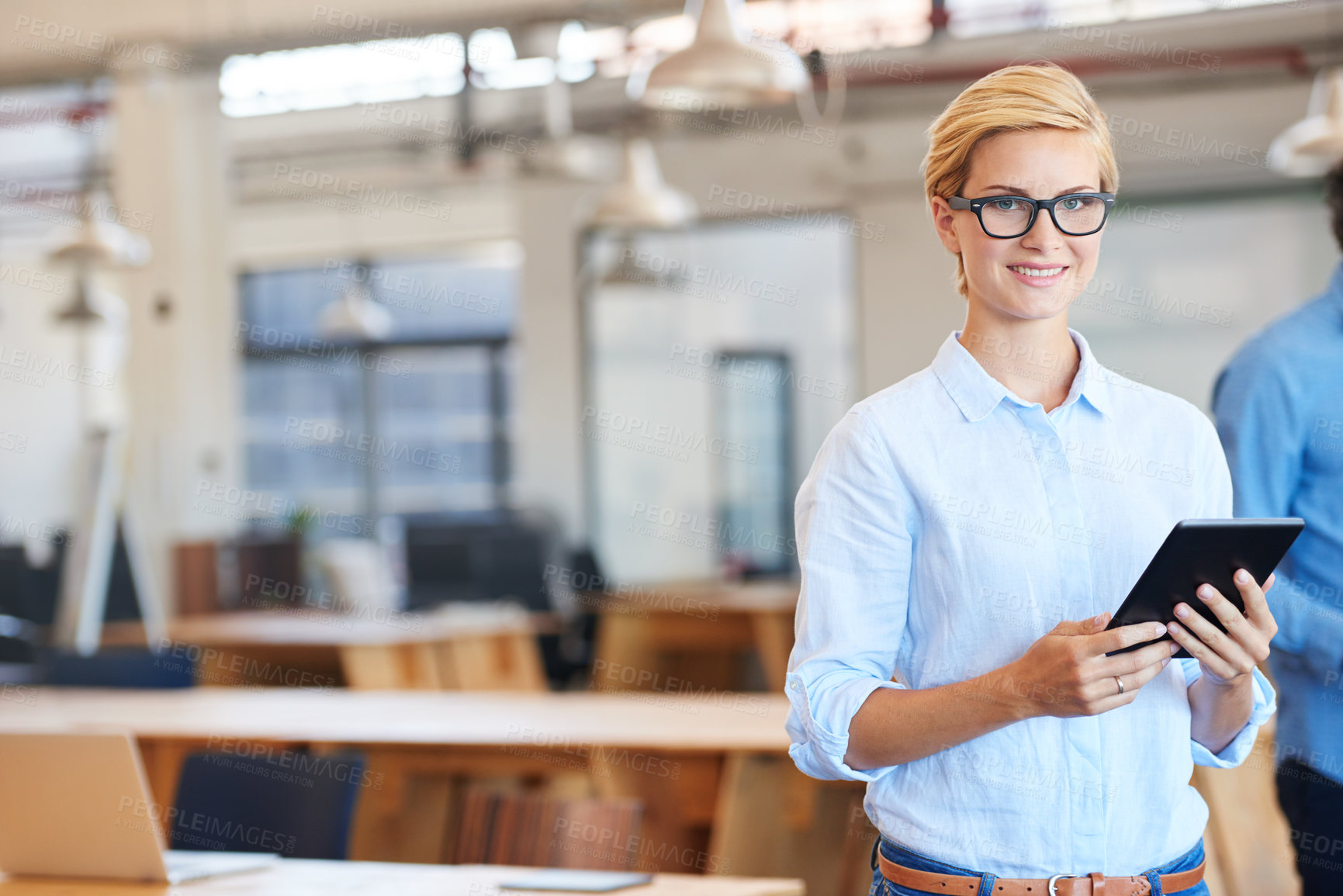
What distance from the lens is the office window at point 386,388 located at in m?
12.1

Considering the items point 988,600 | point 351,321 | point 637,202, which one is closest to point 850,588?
point 988,600

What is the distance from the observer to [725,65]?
3912 mm

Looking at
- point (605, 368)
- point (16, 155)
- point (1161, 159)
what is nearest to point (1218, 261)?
point (1161, 159)

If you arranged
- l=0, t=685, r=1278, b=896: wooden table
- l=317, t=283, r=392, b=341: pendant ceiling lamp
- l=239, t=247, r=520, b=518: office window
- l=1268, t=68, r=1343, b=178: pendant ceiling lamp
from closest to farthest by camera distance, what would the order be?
l=0, t=685, r=1278, b=896: wooden table < l=1268, t=68, r=1343, b=178: pendant ceiling lamp < l=317, t=283, r=392, b=341: pendant ceiling lamp < l=239, t=247, r=520, b=518: office window

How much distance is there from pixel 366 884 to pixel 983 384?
137 centimetres

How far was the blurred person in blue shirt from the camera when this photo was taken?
1987 millimetres

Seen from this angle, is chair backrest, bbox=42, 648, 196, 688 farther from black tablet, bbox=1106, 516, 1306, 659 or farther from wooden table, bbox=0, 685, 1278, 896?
black tablet, bbox=1106, 516, 1306, 659

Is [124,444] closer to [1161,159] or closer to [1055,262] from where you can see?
[1161,159]

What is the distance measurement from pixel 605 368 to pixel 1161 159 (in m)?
3.92

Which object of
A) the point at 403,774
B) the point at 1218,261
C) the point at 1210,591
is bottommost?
the point at 403,774

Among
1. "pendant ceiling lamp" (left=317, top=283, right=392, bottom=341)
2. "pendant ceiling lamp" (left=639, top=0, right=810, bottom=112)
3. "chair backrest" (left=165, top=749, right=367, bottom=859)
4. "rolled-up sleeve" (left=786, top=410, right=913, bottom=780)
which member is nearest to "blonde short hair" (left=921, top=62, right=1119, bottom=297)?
"rolled-up sleeve" (left=786, top=410, right=913, bottom=780)

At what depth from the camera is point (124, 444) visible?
8.69 metres

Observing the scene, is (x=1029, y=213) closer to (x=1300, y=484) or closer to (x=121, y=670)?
(x=1300, y=484)

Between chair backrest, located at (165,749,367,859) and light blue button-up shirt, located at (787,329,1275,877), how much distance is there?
1.49 meters
